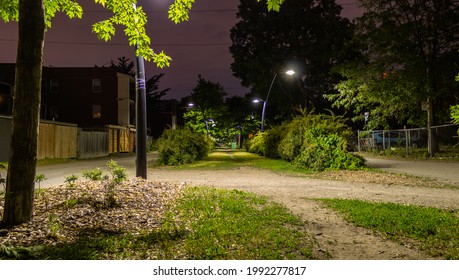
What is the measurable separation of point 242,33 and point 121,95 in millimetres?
17176

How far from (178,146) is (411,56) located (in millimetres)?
16281

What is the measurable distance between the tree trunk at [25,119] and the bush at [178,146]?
47.6 ft

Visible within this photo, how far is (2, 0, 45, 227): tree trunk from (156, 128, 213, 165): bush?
14.5 metres

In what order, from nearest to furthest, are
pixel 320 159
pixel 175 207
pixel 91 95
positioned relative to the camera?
pixel 175 207 < pixel 320 159 < pixel 91 95

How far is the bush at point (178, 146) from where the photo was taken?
19.5m

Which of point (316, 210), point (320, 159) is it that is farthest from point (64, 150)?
point (316, 210)

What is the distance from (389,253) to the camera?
4.40 metres

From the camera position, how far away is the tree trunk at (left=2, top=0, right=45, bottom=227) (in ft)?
15.7

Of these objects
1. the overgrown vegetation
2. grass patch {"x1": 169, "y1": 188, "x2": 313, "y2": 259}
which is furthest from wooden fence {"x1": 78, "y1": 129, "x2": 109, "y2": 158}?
grass patch {"x1": 169, "y1": 188, "x2": 313, "y2": 259}

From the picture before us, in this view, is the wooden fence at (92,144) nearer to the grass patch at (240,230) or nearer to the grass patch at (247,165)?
the grass patch at (247,165)

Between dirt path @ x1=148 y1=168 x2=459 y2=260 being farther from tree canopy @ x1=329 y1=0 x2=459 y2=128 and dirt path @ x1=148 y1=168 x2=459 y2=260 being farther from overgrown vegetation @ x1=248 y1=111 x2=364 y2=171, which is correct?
tree canopy @ x1=329 y1=0 x2=459 y2=128

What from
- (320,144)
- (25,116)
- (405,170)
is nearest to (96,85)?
(320,144)

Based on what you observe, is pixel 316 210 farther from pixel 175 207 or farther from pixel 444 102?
pixel 444 102

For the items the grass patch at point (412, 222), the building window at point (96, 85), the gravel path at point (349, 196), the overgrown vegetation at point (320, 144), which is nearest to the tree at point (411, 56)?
the overgrown vegetation at point (320, 144)
